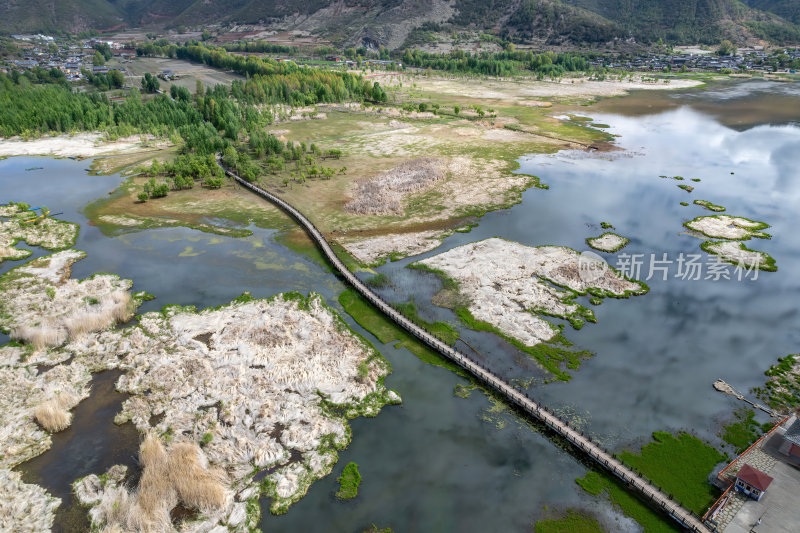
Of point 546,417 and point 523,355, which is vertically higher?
point 523,355

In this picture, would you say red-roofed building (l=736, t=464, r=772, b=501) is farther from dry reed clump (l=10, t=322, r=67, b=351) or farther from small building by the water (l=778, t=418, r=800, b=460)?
dry reed clump (l=10, t=322, r=67, b=351)

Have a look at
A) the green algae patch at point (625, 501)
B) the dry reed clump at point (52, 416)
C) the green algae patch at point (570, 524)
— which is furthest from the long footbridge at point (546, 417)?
the dry reed clump at point (52, 416)

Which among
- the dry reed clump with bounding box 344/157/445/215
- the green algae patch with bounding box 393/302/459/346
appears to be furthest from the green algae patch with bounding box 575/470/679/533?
the dry reed clump with bounding box 344/157/445/215

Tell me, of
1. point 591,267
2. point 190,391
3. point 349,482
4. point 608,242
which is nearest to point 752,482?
point 349,482

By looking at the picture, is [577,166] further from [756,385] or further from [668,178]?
[756,385]

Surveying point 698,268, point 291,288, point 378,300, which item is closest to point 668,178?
point 698,268

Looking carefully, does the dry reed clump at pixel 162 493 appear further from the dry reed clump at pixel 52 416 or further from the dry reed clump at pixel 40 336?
the dry reed clump at pixel 40 336

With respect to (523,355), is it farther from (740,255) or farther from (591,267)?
(740,255)
